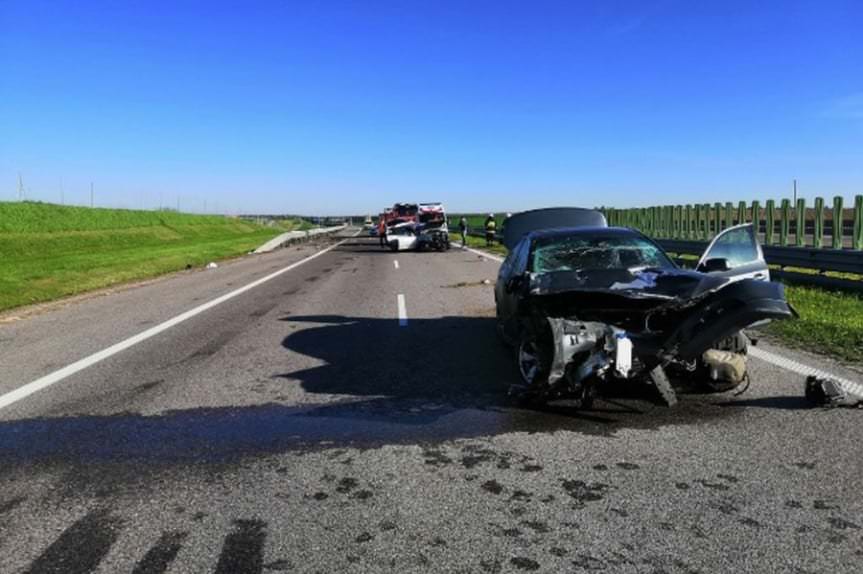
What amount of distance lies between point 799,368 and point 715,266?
1.74 metres

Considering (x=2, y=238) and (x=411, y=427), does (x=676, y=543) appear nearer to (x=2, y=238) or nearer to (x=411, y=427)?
(x=411, y=427)

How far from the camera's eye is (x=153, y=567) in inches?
130

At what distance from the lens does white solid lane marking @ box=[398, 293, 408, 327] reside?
11.1 metres

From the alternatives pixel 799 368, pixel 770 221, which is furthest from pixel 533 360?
pixel 770 221

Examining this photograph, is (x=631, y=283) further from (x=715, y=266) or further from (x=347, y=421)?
(x=347, y=421)

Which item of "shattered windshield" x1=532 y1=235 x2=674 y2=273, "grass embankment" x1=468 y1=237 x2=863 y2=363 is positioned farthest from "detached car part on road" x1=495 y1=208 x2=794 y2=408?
"grass embankment" x1=468 y1=237 x2=863 y2=363

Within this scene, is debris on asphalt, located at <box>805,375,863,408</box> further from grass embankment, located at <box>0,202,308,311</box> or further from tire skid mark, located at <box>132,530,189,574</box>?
grass embankment, located at <box>0,202,308,311</box>

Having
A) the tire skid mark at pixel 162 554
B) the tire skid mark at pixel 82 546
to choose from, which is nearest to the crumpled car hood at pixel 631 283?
the tire skid mark at pixel 162 554

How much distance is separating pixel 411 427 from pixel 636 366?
1740 millimetres

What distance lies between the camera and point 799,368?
713 cm

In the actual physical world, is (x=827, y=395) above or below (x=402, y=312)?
above

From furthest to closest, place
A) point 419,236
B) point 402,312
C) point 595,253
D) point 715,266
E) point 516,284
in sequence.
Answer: point 419,236
point 402,312
point 595,253
point 516,284
point 715,266

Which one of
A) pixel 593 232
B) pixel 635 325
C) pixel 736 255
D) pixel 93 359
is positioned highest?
pixel 593 232

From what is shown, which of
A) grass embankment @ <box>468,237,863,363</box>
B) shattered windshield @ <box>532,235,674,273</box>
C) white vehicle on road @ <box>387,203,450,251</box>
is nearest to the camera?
shattered windshield @ <box>532,235,674,273</box>
